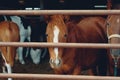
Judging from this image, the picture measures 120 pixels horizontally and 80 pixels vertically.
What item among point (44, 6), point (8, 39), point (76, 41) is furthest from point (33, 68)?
point (76, 41)

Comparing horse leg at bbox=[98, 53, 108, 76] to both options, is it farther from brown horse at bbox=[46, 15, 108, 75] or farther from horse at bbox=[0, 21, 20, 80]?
horse at bbox=[0, 21, 20, 80]

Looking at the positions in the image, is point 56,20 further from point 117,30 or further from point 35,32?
point 35,32

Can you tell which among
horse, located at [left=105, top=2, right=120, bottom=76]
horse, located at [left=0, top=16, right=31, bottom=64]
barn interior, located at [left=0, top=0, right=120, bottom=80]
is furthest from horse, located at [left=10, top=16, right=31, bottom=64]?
horse, located at [left=105, top=2, right=120, bottom=76]

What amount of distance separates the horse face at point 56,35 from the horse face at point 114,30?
0.63 m

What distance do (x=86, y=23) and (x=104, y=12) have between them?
3.18 metres

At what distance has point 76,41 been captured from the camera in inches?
220

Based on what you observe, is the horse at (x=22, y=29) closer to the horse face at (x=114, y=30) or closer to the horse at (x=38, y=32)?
the horse at (x=38, y=32)

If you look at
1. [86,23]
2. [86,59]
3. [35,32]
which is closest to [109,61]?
[86,59]

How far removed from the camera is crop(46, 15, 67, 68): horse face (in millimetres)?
4922

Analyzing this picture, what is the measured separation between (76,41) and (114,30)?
83 centimetres

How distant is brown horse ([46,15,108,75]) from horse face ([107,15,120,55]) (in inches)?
24.7

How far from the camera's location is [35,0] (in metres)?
9.75

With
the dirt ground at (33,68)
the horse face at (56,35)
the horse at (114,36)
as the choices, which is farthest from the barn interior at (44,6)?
the horse at (114,36)

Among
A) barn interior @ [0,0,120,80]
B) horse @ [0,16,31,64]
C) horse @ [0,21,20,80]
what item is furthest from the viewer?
horse @ [0,16,31,64]
